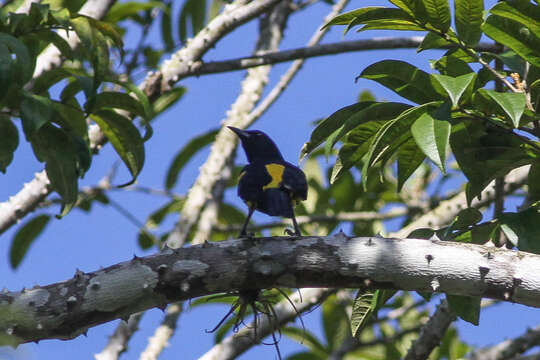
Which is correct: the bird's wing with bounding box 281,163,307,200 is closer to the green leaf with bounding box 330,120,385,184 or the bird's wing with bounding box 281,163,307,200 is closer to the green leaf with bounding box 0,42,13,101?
the green leaf with bounding box 330,120,385,184

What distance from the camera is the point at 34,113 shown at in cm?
311

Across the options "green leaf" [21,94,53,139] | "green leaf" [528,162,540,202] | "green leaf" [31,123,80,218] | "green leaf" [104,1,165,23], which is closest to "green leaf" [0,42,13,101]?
"green leaf" [21,94,53,139]

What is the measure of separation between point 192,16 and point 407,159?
12.4ft

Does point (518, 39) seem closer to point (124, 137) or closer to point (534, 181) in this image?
point (534, 181)

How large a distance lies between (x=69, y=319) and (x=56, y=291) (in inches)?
3.9

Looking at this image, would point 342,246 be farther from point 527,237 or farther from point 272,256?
point 527,237

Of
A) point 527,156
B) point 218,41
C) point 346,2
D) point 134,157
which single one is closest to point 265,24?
point 346,2

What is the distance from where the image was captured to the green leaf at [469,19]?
2.75 meters

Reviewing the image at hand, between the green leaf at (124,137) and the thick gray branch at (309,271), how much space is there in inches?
55.1

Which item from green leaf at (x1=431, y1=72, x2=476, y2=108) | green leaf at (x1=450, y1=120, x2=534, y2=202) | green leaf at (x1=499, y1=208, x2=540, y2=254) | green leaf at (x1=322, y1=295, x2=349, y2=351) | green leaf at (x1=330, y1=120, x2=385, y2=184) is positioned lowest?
green leaf at (x1=322, y1=295, x2=349, y2=351)

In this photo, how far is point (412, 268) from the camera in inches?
98.0

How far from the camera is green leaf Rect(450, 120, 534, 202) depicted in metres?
2.84

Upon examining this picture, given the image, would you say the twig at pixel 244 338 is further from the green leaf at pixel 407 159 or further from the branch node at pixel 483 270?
the branch node at pixel 483 270

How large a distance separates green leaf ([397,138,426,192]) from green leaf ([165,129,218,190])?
330 centimetres
